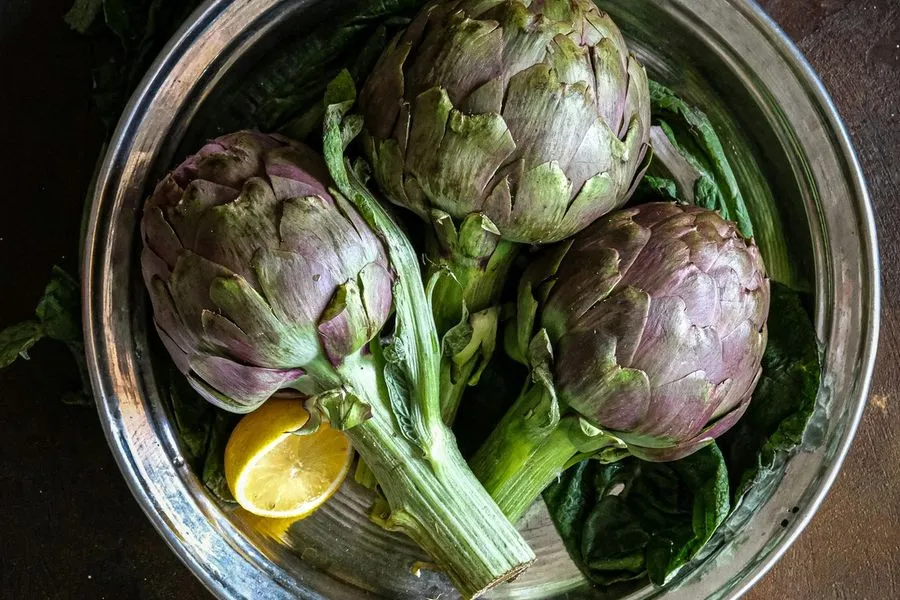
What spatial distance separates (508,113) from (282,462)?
55 cm

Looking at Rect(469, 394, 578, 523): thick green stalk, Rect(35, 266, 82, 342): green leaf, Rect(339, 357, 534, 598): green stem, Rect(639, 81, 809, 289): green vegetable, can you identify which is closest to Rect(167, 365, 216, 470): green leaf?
Rect(35, 266, 82, 342): green leaf

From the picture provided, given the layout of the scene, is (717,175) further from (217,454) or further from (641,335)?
(217,454)

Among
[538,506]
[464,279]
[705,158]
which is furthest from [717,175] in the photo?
[538,506]

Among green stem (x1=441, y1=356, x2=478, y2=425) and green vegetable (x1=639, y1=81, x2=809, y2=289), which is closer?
green stem (x1=441, y1=356, x2=478, y2=425)

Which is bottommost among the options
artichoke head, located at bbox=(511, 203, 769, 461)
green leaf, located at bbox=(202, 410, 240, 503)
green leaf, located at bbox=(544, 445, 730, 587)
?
green leaf, located at bbox=(544, 445, 730, 587)

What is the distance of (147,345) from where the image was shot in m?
1.05

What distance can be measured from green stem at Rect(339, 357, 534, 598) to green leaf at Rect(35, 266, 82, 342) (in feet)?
1.58

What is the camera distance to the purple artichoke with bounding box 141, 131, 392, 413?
0.77 meters

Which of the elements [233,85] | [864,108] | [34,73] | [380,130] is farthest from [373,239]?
[864,108]

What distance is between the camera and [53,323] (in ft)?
3.56

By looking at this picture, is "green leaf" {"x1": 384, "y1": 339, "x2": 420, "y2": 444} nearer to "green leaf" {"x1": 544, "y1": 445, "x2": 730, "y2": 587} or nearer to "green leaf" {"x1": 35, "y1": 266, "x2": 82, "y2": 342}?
"green leaf" {"x1": 544, "y1": 445, "x2": 730, "y2": 587}

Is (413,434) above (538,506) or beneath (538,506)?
above

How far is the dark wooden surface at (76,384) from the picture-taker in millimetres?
1196

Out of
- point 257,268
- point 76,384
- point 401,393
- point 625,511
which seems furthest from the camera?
point 76,384
